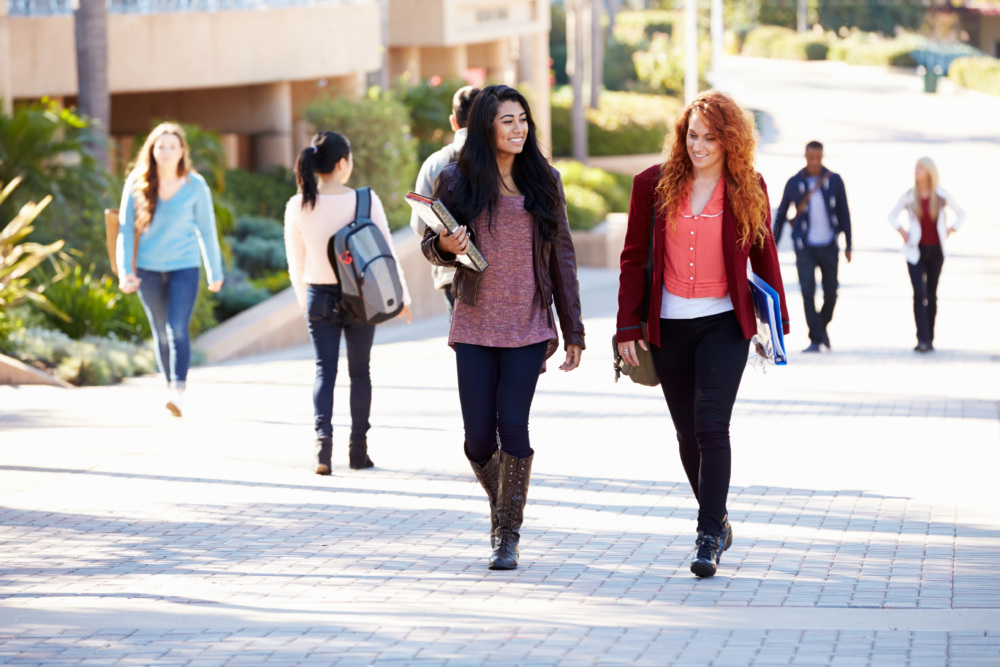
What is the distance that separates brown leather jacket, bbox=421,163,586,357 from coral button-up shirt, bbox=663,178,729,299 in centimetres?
42

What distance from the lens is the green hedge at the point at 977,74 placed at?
54.1 metres

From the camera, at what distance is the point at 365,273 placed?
6887 mm

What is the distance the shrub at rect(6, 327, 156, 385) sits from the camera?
34.7 feet

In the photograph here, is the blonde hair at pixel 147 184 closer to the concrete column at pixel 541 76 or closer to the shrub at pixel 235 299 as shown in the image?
the shrub at pixel 235 299

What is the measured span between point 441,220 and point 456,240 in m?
0.09

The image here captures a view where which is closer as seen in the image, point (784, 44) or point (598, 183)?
point (598, 183)

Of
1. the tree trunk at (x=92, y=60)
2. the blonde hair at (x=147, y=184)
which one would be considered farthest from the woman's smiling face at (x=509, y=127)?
the tree trunk at (x=92, y=60)

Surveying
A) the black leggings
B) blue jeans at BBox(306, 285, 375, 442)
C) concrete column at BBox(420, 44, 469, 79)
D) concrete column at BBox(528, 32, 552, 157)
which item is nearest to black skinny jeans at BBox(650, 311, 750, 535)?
the black leggings

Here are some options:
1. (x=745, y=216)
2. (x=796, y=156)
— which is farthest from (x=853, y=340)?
(x=796, y=156)

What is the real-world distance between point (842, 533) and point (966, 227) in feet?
68.1

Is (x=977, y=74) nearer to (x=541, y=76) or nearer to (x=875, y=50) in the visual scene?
(x=875, y=50)

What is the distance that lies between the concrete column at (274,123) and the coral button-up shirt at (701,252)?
51.4 feet

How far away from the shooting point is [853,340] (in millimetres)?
13359

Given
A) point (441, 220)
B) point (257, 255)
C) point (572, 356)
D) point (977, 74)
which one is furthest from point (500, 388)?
point (977, 74)
